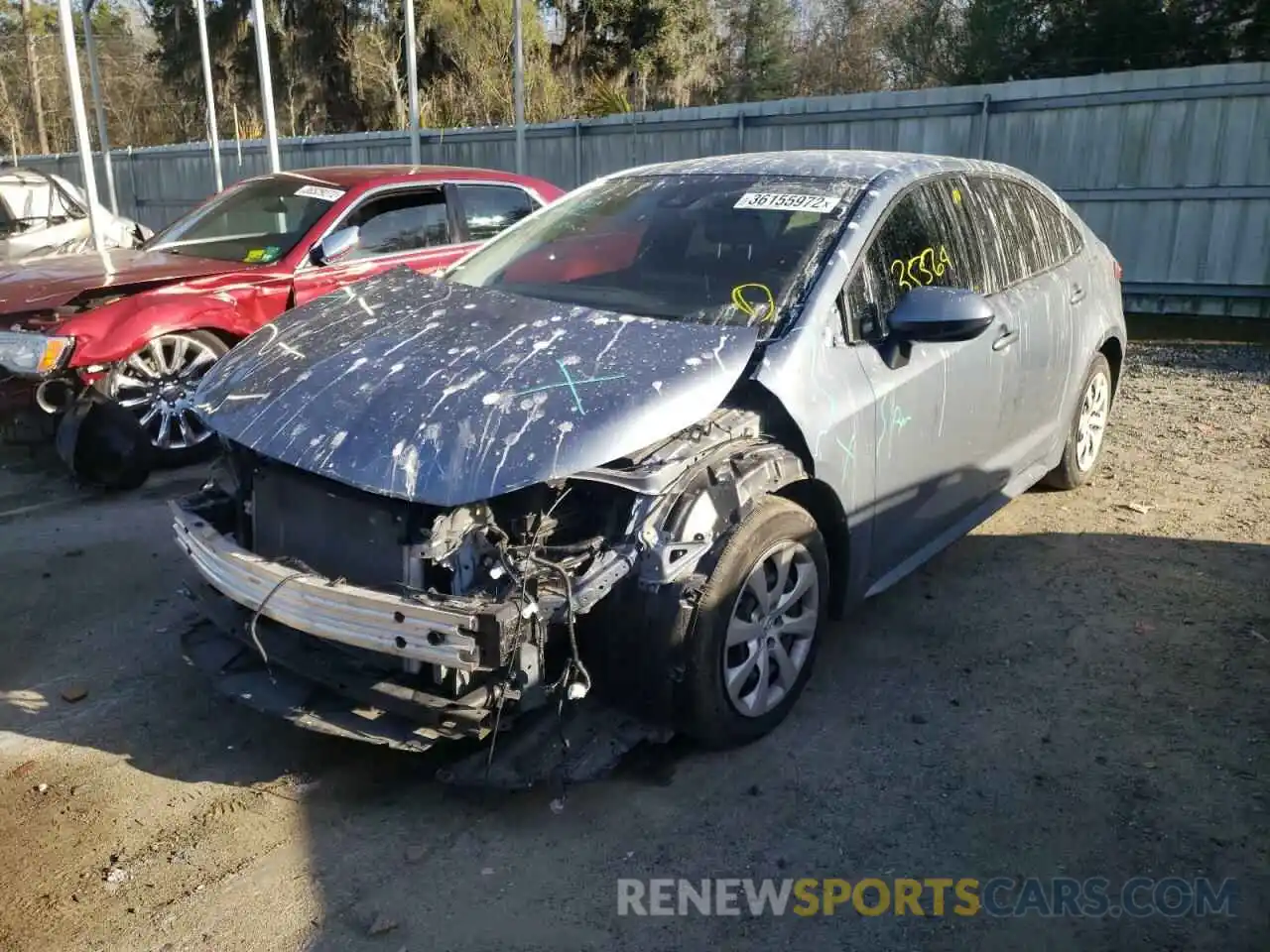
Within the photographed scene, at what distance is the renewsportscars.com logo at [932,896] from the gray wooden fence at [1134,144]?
9041 millimetres

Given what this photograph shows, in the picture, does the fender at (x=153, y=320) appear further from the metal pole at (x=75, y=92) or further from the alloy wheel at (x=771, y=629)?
the alloy wheel at (x=771, y=629)

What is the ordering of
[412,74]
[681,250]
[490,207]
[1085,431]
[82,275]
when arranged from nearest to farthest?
A: [681,250] < [1085,431] < [82,275] < [490,207] < [412,74]

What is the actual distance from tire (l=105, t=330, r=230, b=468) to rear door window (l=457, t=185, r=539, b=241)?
2.09 m

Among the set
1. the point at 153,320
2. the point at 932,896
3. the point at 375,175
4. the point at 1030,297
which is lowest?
the point at 932,896

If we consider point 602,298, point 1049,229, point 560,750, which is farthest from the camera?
point 1049,229

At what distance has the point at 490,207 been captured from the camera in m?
7.67

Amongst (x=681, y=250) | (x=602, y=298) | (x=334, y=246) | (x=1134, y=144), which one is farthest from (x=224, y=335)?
(x=1134, y=144)

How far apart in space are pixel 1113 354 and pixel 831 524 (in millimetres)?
3025

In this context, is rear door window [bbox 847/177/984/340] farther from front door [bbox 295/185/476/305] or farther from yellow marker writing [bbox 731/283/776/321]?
front door [bbox 295/185/476/305]

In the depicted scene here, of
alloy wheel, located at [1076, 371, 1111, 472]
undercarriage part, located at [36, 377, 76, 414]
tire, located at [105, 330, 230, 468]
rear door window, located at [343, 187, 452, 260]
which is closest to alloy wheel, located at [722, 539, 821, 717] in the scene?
alloy wheel, located at [1076, 371, 1111, 472]

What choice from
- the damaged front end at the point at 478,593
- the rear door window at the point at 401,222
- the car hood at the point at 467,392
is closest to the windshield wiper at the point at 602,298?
the car hood at the point at 467,392

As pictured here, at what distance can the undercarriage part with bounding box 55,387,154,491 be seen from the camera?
224 inches

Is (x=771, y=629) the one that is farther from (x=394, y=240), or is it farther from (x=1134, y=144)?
(x=1134, y=144)

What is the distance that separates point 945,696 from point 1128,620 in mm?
1089
